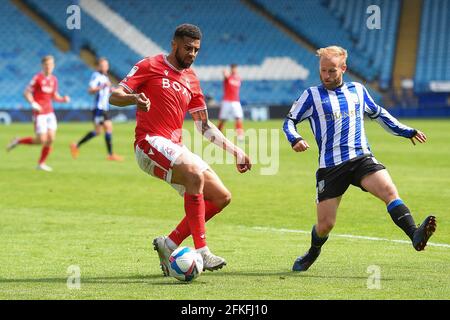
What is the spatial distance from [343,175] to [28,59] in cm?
4035

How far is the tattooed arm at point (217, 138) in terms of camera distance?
26.5 ft

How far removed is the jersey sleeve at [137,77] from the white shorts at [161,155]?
438 millimetres

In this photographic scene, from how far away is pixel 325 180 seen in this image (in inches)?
317

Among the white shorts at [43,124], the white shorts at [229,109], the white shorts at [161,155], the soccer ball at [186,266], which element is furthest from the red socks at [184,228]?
the white shorts at [229,109]

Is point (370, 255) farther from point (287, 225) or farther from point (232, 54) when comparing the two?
point (232, 54)

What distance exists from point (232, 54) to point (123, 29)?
6.08 metres

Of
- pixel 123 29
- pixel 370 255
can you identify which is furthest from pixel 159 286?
pixel 123 29

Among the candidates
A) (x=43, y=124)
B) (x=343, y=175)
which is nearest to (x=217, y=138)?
(x=343, y=175)

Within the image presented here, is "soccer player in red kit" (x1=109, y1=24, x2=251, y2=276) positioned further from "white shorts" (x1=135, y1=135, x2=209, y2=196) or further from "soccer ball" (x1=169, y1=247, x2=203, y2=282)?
"soccer ball" (x1=169, y1=247, x2=203, y2=282)

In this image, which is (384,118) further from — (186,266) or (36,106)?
(36,106)

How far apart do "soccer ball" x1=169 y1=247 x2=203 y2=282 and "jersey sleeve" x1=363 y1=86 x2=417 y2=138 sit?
6.93ft

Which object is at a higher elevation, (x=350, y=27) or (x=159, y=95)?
(x=350, y=27)

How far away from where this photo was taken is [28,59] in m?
46.6

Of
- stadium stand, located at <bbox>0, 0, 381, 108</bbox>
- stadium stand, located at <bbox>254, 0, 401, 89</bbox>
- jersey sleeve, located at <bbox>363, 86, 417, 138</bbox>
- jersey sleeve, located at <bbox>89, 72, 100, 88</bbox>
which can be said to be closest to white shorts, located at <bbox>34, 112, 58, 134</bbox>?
jersey sleeve, located at <bbox>89, 72, 100, 88</bbox>
